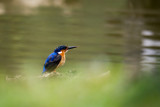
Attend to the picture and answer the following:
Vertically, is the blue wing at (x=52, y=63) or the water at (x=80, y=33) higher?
the blue wing at (x=52, y=63)

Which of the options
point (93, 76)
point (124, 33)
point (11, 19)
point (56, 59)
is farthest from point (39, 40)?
point (93, 76)

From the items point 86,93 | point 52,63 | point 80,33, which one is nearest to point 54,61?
point 52,63

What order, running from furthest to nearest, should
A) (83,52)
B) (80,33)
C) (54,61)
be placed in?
(80,33), (83,52), (54,61)

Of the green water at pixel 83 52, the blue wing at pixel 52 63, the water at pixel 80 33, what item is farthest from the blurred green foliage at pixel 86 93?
the blue wing at pixel 52 63

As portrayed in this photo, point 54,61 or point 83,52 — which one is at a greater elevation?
point 54,61

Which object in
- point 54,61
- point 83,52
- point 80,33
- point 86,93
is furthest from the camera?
point 80,33

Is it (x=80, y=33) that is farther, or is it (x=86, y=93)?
(x=80, y=33)

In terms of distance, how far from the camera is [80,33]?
10.9 metres

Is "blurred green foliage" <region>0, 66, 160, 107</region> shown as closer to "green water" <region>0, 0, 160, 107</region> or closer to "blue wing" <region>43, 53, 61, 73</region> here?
"green water" <region>0, 0, 160, 107</region>

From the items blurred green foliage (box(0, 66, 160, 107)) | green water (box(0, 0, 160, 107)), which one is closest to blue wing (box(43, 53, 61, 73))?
green water (box(0, 0, 160, 107))

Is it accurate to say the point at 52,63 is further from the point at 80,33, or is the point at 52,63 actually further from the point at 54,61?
the point at 80,33

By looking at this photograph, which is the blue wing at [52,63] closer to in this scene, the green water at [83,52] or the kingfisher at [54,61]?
the kingfisher at [54,61]

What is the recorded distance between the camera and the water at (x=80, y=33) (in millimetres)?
7289

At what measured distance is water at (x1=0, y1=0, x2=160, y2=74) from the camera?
7.29 metres
